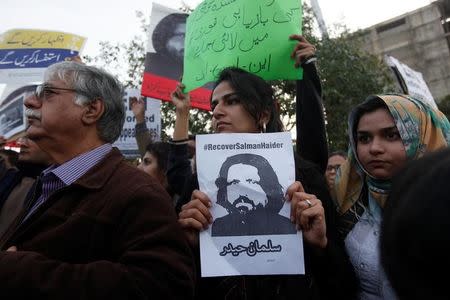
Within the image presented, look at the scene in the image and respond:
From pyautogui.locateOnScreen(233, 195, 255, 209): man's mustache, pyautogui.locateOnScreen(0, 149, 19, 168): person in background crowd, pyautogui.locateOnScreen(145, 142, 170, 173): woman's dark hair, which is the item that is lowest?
pyautogui.locateOnScreen(233, 195, 255, 209): man's mustache

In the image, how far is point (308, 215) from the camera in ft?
4.39

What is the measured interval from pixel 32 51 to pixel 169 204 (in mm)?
3904

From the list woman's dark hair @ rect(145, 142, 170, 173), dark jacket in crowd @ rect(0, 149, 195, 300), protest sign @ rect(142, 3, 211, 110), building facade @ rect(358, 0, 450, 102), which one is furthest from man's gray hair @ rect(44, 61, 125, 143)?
building facade @ rect(358, 0, 450, 102)

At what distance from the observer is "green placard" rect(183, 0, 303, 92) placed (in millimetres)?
2062

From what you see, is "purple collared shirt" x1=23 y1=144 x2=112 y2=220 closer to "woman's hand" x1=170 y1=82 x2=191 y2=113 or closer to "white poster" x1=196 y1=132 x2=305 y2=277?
"white poster" x1=196 y1=132 x2=305 y2=277

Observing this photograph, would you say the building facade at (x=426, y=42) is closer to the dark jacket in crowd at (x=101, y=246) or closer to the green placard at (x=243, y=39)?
the green placard at (x=243, y=39)

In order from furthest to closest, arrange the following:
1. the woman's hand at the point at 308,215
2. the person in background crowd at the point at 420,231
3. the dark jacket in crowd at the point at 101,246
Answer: the woman's hand at the point at 308,215 → the dark jacket in crowd at the point at 101,246 → the person in background crowd at the point at 420,231

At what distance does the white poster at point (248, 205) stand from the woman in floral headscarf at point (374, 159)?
0.34 meters

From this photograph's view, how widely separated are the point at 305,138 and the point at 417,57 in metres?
27.2

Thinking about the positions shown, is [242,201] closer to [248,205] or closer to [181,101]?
[248,205]

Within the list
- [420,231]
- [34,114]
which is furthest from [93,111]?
[420,231]

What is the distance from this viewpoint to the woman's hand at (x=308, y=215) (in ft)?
4.43

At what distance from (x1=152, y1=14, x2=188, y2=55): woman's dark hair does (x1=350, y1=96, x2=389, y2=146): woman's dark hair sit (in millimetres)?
2335

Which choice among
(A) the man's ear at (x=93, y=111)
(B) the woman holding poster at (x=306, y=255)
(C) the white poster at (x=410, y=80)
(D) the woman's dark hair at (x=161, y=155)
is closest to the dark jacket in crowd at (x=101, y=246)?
(B) the woman holding poster at (x=306, y=255)
